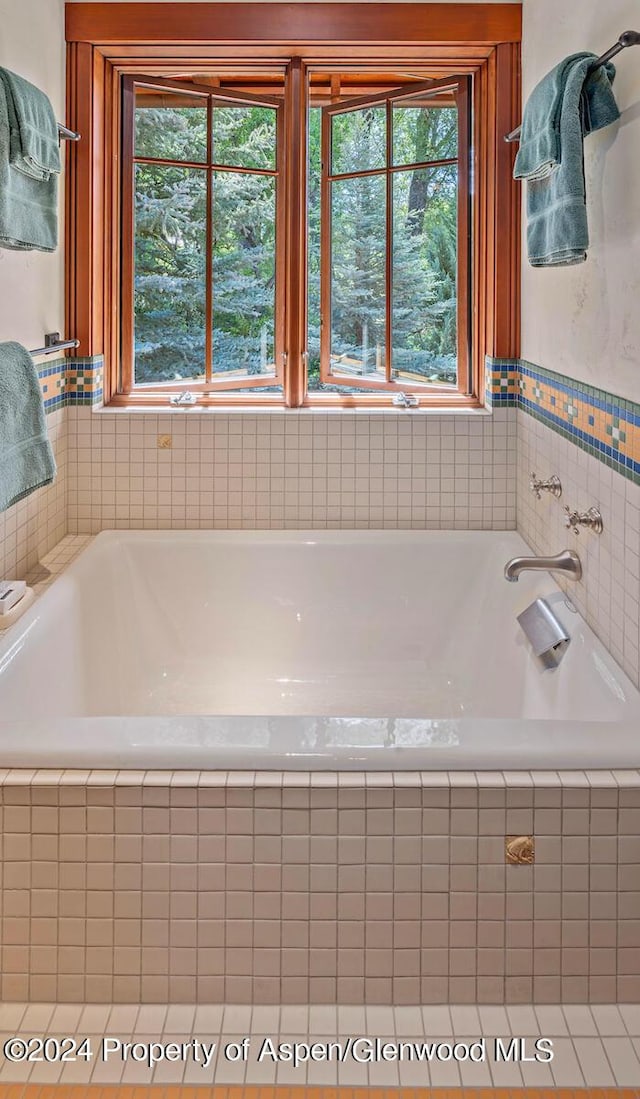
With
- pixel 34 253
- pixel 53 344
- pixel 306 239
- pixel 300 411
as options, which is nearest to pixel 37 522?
pixel 53 344

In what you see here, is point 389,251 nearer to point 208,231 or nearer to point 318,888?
point 208,231

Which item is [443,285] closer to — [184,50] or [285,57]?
[285,57]

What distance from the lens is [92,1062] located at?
5.51 feet

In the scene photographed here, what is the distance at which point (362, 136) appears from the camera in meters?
3.35

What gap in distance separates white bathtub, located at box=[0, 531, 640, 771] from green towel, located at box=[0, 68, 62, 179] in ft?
3.36

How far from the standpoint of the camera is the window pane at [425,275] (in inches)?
132

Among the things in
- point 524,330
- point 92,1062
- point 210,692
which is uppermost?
point 524,330

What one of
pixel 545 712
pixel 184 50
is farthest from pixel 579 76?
pixel 184 50

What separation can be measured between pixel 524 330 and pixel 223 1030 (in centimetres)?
222

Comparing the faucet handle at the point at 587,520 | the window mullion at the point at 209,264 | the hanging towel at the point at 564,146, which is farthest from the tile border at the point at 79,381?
the faucet handle at the point at 587,520

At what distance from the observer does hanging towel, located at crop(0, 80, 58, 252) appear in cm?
232

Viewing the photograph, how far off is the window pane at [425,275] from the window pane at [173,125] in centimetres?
65

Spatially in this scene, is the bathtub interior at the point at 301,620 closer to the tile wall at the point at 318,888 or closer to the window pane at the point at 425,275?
the window pane at the point at 425,275

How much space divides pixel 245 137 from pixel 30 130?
1.09 metres
